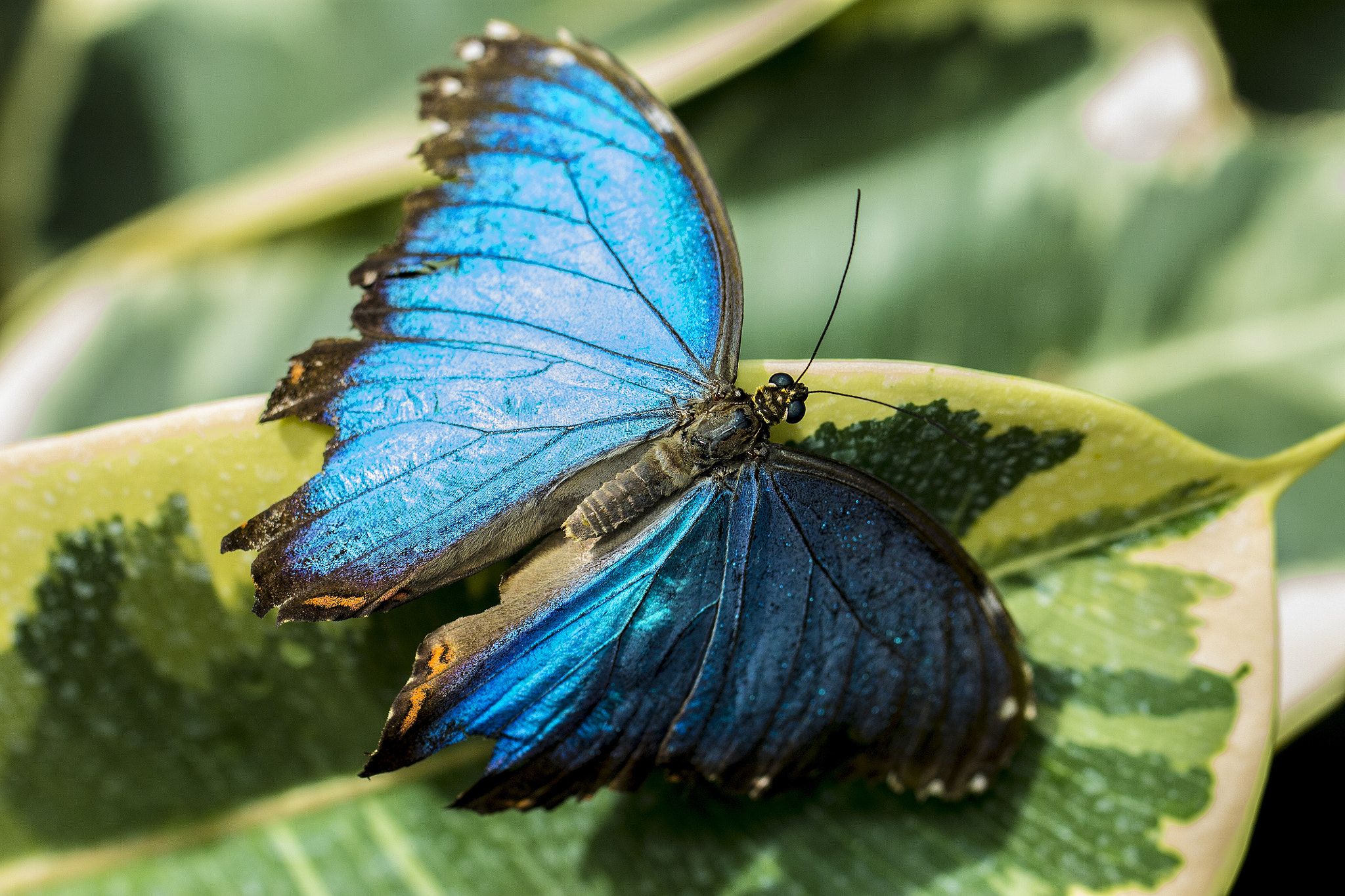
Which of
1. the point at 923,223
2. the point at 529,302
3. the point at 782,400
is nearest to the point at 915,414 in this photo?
the point at 782,400

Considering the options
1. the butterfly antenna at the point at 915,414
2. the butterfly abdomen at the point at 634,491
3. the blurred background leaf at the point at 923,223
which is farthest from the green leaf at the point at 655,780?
the blurred background leaf at the point at 923,223

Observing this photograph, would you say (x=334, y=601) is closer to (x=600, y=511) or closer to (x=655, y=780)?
(x=600, y=511)

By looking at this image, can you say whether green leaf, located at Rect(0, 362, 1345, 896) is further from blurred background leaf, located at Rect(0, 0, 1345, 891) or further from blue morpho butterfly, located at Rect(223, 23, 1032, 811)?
blurred background leaf, located at Rect(0, 0, 1345, 891)

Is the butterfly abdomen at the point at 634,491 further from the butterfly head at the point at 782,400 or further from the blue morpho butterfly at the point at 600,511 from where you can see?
the butterfly head at the point at 782,400

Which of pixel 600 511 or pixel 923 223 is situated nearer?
pixel 600 511

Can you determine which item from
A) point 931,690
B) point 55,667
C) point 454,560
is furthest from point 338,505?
point 931,690
